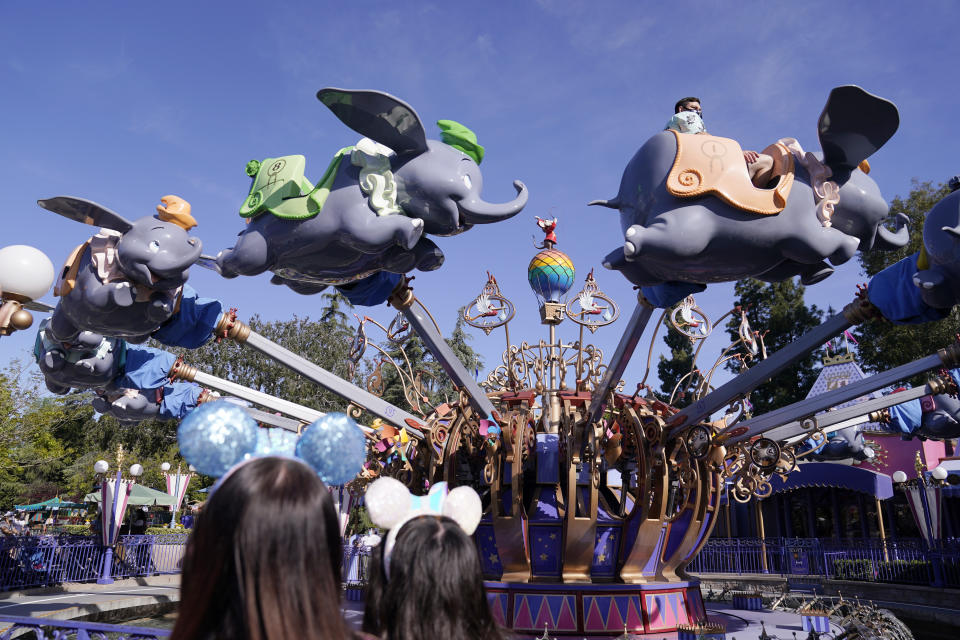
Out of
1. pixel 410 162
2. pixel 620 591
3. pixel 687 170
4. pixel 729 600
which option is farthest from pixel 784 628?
pixel 410 162

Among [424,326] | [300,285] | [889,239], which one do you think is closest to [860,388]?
[889,239]

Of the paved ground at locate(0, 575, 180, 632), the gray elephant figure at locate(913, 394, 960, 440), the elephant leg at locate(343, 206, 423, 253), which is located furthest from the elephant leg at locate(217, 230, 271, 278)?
the gray elephant figure at locate(913, 394, 960, 440)

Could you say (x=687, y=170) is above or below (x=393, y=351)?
below

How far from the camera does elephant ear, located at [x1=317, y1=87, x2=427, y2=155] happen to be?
413cm

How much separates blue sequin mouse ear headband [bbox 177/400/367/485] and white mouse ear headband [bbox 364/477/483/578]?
41cm

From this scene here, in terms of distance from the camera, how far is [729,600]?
13008 millimetres

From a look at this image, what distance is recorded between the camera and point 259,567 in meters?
1.22

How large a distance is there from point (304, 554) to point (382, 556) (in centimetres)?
101

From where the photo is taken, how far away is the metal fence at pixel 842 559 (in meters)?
14.9

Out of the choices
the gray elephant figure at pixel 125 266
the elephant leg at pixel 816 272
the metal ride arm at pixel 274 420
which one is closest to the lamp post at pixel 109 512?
the metal ride arm at pixel 274 420

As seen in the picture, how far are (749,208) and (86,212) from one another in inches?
187

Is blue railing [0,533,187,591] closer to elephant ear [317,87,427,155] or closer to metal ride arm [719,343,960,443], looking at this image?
elephant ear [317,87,427,155]

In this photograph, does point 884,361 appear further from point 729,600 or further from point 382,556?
point 382,556

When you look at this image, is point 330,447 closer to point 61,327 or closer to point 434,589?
point 434,589
